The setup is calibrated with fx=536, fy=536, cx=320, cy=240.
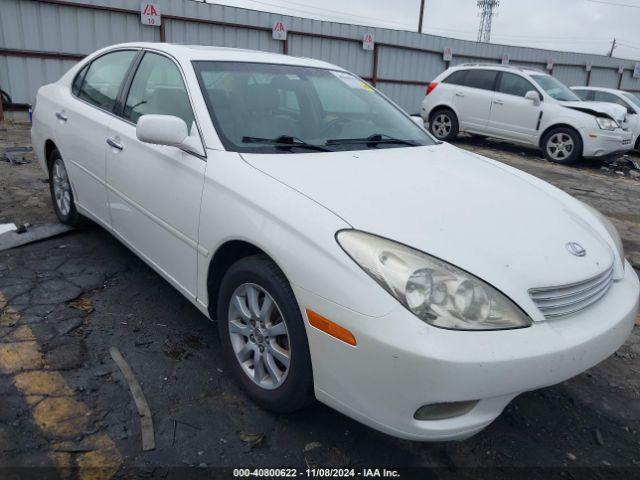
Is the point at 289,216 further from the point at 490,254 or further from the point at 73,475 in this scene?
the point at 73,475

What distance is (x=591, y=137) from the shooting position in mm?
9539

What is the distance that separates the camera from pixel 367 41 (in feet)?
49.4

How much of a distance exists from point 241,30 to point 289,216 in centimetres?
1180

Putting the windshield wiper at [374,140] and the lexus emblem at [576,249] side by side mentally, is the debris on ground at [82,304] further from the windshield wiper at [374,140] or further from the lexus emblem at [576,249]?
the lexus emblem at [576,249]

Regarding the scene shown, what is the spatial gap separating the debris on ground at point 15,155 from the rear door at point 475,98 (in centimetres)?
817

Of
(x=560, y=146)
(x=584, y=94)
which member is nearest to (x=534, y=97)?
(x=560, y=146)

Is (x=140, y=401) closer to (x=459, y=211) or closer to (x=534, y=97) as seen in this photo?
(x=459, y=211)

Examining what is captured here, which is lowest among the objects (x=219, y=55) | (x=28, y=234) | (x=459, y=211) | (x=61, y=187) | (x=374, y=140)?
(x=28, y=234)

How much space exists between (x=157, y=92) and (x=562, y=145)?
345 inches

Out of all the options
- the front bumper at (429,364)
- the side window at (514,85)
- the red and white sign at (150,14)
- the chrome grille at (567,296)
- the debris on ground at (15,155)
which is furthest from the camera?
the red and white sign at (150,14)

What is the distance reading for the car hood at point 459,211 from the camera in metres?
2.00

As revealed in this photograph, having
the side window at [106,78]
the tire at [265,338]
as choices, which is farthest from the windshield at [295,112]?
the side window at [106,78]

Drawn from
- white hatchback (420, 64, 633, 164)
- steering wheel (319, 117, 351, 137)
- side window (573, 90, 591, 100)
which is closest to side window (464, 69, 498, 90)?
white hatchback (420, 64, 633, 164)

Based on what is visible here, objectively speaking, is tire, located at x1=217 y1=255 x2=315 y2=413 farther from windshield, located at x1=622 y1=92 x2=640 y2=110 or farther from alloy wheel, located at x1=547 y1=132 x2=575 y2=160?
windshield, located at x1=622 y1=92 x2=640 y2=110
